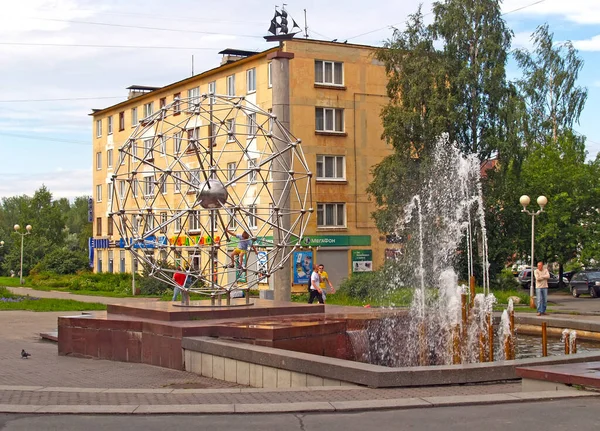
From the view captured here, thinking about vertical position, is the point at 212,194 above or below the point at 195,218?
above

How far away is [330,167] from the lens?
4553 centimetres

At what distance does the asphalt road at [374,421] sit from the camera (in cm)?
786

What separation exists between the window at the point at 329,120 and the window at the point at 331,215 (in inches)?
161

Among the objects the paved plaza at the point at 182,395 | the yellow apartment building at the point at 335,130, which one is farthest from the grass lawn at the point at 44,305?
the yellow apartment building at the point at 335,130

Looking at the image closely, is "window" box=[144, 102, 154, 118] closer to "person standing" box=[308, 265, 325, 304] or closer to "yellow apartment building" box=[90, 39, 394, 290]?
"yellow apartment building" box=[90, 39, 394, 290]

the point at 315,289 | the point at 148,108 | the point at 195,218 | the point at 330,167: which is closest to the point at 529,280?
the point at 330,167

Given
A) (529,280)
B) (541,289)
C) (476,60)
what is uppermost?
(476,60)

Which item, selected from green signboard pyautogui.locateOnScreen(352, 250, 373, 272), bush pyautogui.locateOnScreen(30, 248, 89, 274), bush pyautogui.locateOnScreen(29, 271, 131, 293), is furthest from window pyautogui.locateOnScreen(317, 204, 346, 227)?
bush pyautogui.locateOnScreen(30, 248, 89, 274)

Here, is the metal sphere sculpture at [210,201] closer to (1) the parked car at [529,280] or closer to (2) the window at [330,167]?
(2) the window at [330,167]

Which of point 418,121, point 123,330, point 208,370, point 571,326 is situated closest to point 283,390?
point 208,370

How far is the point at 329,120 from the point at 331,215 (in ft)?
16.7

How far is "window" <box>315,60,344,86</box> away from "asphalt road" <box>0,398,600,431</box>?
3726 cm

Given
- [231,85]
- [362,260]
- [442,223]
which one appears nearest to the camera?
[442,223]

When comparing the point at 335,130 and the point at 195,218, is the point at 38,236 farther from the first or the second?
the point at 195,218
